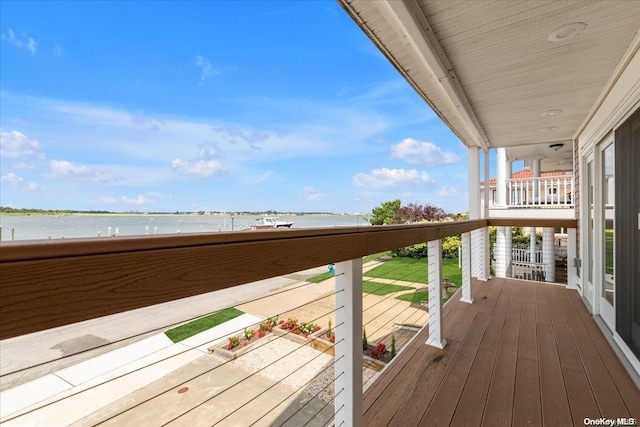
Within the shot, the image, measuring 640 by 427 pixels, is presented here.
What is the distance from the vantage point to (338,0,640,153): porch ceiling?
167cm

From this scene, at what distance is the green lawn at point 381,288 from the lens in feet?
26.9

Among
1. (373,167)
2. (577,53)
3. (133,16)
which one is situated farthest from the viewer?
Answer: (373,167)

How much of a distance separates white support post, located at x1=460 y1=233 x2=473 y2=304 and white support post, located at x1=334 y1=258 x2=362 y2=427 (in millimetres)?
2575

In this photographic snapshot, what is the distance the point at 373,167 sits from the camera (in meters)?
48.7

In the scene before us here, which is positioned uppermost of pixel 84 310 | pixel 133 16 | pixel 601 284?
pixel 133 16

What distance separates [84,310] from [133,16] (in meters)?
38.8

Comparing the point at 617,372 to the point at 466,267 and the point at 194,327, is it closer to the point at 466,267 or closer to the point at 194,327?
the point at 466,267

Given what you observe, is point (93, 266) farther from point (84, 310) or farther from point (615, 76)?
point (615, 76)

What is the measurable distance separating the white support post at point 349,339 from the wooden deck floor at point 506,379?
0.42 meters

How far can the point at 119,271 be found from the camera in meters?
0.51

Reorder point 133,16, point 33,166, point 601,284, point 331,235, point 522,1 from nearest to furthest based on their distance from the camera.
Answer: point 331,235
point 522,1
point 601,284
point 133,16
point 33,166

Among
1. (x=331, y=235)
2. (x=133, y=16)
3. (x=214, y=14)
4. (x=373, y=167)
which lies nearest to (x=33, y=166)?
(x=133, y=16)

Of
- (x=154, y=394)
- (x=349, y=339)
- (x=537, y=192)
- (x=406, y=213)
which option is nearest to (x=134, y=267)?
(x=349, y=339)

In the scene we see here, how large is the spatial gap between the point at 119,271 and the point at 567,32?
2.53 meters
